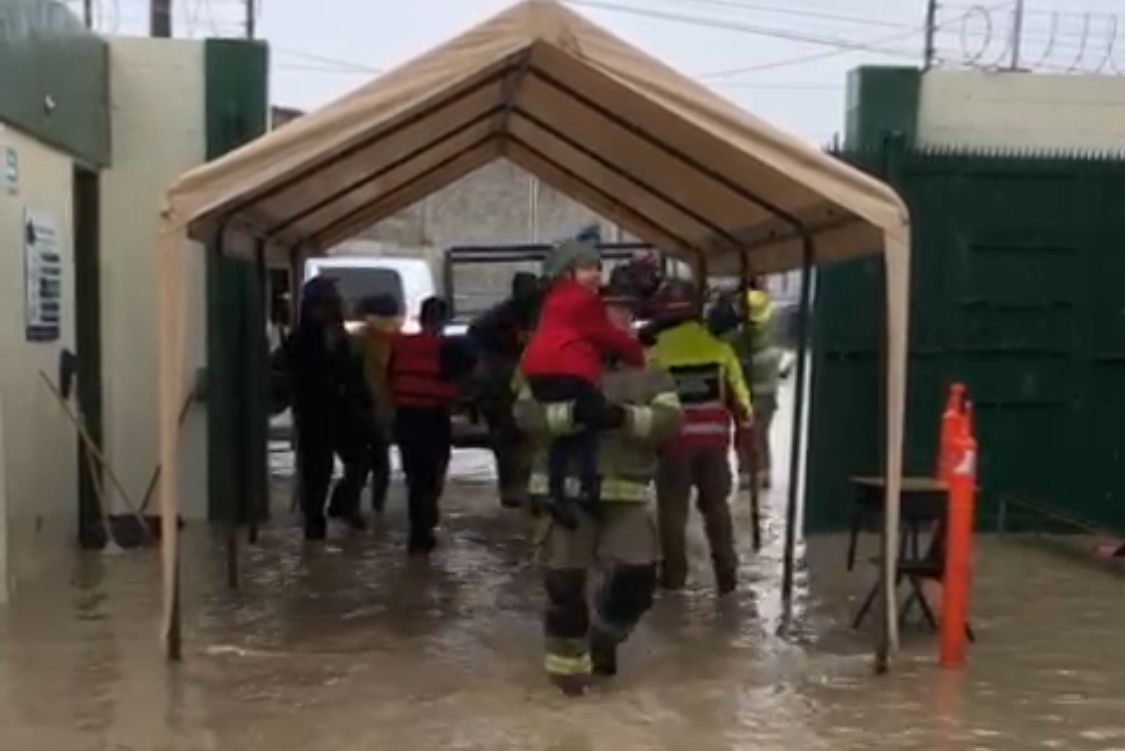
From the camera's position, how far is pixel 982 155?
40.9ft

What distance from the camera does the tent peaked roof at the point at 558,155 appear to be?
7633mm

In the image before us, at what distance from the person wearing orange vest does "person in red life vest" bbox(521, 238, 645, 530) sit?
1943mm

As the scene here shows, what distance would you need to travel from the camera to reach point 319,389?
474 inches

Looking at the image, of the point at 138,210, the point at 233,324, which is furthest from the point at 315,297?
the point at 138,210

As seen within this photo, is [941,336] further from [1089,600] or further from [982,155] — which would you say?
[1089,600]

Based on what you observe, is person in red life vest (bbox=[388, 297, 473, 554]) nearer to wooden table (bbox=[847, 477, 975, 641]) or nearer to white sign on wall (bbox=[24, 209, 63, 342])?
white sign on wall (bbox=[24, 209, 63, 342])

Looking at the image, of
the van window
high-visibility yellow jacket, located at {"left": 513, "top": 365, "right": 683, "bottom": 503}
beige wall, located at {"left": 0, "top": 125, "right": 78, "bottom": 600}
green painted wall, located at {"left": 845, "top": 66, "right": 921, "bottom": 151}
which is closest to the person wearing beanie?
high-visibility yellow jacket, located at {"left": 513, "top": 365, "right": 683, "bottom": 503}

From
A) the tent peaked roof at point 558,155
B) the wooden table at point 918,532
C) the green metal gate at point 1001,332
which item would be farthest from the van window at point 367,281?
the wooden table at point 918,532

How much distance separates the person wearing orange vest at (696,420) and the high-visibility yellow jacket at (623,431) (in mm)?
1835

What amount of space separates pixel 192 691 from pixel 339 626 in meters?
1.49

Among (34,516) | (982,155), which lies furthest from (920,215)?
(34,516)

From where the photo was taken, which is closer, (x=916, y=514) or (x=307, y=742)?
(x=307, y=742)

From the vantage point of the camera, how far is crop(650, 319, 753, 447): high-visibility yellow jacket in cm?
973

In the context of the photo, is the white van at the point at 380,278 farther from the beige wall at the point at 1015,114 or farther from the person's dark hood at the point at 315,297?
the beige wall at the point at 1015,114
